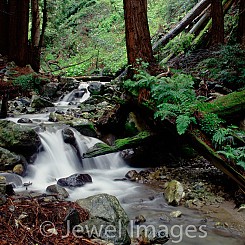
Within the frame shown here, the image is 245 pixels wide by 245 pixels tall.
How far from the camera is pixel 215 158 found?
5.47m

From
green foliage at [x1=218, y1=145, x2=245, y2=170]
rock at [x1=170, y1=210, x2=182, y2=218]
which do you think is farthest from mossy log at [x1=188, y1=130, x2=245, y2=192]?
rock at [x1=170, y1=210, x2=182, y2=218]

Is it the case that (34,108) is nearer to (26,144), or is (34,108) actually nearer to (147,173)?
(26,144)

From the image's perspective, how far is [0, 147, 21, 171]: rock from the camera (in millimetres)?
6590

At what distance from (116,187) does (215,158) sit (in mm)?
2150

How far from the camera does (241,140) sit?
5.51m

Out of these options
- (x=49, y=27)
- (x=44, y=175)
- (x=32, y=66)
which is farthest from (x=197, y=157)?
(x=49, y=27)

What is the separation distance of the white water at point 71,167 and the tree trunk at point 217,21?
5.61 metres

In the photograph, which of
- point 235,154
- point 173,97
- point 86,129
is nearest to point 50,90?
point 86,129

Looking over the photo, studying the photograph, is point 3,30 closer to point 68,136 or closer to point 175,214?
point 68,136

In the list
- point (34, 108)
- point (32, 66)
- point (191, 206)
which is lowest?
point (191, 206)

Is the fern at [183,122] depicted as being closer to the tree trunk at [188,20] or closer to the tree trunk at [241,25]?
the tree trunk at [241,25]

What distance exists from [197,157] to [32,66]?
972cm

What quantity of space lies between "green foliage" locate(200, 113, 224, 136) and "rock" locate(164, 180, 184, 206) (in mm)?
1101

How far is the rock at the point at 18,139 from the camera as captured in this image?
23.2 ft
